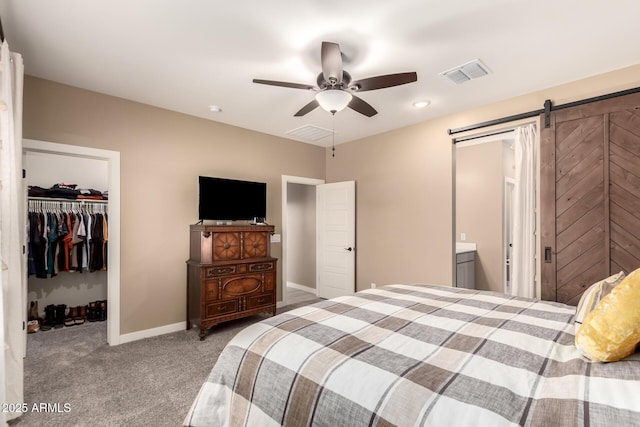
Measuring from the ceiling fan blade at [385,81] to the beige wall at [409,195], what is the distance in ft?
5.90

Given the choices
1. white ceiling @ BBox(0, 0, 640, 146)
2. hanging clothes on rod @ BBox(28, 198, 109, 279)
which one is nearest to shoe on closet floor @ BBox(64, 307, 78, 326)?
hanging clothes on rod @ BBox(28, 198, 109, 279)

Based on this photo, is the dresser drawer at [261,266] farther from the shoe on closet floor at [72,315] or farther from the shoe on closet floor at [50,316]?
the shoe on closet floor at [50,316]

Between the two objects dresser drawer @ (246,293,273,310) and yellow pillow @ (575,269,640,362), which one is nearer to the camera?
yellow pillow @ (575,269,640,362)

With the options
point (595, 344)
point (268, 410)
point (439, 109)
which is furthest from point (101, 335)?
point (439, 109)

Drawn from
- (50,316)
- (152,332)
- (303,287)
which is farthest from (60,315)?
(303,287)

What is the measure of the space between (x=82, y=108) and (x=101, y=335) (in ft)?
8.38

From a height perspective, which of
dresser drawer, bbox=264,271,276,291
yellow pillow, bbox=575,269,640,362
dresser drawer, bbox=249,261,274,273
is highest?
yellow pillow, bbox=575,269,640,362

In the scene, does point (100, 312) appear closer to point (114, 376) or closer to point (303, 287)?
point (114, 376)

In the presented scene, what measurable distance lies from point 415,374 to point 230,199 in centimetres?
340

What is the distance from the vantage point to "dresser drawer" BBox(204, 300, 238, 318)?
11.5 ft

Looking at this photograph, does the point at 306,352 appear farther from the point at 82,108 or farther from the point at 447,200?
the point at 82,108

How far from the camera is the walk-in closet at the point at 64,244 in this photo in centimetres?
390

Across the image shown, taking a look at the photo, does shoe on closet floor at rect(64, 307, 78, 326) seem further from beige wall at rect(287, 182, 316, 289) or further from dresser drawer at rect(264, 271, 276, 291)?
beige wall at rect(287, 182, 316, 289)

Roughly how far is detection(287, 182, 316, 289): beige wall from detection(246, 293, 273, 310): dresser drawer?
6.24ft
